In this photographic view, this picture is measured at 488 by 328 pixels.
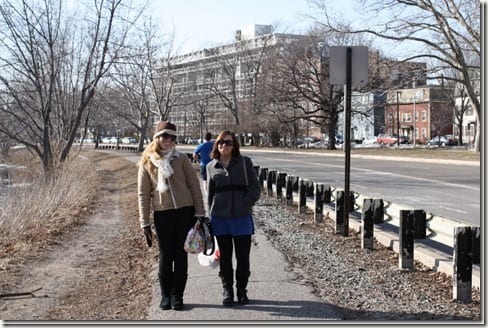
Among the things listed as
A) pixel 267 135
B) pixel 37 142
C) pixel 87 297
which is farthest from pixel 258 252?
pixel 267 135

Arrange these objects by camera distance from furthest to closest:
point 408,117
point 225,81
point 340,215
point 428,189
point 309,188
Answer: point 408,117, point 225,81, point 428,189, point 309,188, point 340,215

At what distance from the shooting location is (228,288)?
6.04m

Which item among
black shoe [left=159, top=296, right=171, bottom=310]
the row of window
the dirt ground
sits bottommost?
the dirt ground

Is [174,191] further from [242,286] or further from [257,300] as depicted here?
[257,300]

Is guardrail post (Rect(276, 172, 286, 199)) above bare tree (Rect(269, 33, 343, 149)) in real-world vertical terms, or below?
below

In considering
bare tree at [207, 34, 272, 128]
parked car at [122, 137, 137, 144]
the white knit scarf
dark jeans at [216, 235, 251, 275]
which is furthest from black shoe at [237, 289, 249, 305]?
parked car at [122, 137, 137, 144]

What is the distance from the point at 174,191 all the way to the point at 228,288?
1.08 meters

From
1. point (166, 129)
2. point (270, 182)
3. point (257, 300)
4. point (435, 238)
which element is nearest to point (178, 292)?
point (257, 300)

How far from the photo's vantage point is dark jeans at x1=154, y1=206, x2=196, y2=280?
5965mm

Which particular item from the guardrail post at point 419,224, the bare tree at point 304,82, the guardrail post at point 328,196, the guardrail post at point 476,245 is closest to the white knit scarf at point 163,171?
the guardrail post at point 476,245

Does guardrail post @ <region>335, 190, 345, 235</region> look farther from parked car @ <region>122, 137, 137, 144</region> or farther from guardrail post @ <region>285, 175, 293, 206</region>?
parked car @ <region>122, 137, 137, 144</region>

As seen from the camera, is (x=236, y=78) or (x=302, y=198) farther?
(x=236, y=78)

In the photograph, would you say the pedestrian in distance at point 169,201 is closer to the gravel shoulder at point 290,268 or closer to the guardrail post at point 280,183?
the gravel shoulder at point 290,268

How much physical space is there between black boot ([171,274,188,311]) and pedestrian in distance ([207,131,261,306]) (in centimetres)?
41
